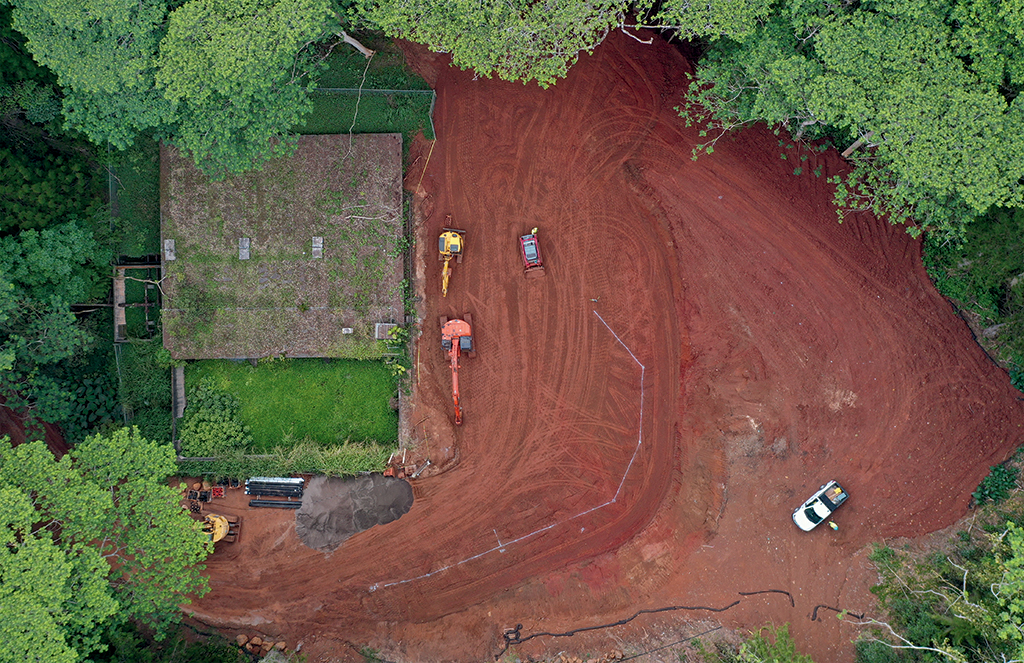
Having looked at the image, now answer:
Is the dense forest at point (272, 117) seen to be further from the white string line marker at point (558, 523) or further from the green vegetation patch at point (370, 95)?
the white string line marker at point (558, 523)

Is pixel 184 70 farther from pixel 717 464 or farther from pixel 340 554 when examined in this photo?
pixel 717 464

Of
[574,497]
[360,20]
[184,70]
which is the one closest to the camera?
[184,70]

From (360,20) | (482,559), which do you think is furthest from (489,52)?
(482,559)

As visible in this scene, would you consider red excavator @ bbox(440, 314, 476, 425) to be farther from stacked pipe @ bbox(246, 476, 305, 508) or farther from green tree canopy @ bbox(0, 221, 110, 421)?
green tree canopy @ bbox(0, 221, 110, 421)

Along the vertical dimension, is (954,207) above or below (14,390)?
above

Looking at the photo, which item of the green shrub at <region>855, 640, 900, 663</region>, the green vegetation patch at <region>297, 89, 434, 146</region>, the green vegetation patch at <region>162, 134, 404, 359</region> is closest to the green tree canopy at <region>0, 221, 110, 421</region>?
the green vegetation patch at <region>162, 134, 404, 359</region>

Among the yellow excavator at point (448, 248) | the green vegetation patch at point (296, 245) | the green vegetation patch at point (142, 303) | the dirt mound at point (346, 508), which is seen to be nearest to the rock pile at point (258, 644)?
the dirt mound at point (346, 508)
